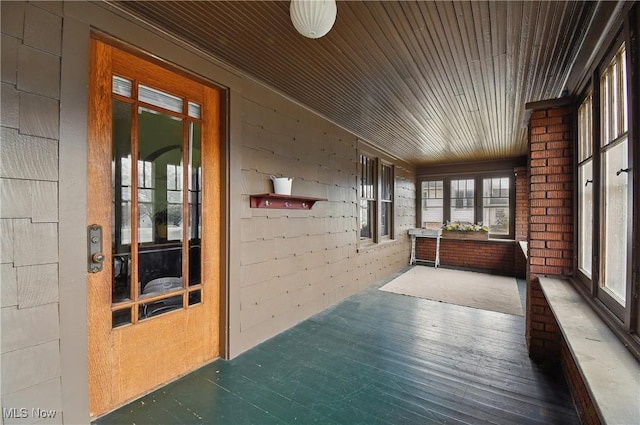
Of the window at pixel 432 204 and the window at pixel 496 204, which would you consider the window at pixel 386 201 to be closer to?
the window at pixel 432 204

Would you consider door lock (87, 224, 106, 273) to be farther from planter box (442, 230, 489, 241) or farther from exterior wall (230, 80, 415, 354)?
planter box (442, 230, 489, 241)

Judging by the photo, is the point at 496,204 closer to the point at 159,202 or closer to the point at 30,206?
the point at 159,202

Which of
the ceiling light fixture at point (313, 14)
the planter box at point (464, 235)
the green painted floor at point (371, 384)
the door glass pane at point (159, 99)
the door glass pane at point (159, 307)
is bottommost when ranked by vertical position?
the green painted floor at point (371, 384)

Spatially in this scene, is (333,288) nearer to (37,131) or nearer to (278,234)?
(278,234)

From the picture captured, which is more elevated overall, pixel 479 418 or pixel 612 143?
pixel 612 143

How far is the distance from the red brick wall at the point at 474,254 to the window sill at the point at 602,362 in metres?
5.38

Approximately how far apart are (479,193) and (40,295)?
8.09 meters

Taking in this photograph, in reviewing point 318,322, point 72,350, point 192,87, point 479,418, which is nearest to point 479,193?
point 318,322

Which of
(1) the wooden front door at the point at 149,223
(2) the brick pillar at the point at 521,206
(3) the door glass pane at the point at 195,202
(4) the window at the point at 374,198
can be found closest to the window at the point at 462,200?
(2) the brick pillar at the point at 521,206

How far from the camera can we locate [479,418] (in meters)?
1.89

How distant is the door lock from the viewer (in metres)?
1.78

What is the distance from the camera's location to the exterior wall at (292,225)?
281cm

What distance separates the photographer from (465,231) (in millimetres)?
7117

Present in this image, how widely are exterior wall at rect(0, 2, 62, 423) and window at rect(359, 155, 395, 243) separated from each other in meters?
4.10
